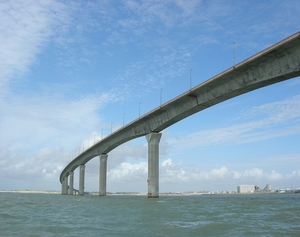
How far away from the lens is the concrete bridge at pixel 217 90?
3042cm

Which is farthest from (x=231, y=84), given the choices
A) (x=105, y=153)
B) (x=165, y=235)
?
(x=105, y=153)

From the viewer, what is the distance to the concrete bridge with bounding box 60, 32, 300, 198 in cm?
Result: 3042

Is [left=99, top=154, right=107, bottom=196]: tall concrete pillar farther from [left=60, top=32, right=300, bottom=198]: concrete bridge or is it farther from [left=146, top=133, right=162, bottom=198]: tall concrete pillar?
[left=146, top=133, right=162, bottom=198]: tall concrete pillar

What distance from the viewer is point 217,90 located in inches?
1575

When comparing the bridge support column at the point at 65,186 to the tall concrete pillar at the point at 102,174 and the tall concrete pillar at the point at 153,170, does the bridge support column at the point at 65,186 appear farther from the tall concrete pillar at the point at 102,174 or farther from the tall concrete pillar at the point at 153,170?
the tall concrete pillar at the point at 153,170

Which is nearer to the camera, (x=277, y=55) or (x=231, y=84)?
(x=277, y=55)

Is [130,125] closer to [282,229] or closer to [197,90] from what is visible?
[197,90]

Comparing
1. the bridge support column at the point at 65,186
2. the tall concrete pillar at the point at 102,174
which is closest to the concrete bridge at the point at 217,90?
the tall concrete pillar at the point at 102,174

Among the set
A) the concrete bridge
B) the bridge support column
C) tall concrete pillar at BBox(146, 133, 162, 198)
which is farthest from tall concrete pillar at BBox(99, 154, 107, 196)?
the bridge support column

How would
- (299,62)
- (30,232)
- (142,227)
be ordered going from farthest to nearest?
1. (299,62)
2. (142,227)
3. (30,232)

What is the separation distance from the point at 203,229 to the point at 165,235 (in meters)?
2.28

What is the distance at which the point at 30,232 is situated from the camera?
13.2 meters

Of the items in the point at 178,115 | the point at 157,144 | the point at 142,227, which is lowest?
the point at 142,227

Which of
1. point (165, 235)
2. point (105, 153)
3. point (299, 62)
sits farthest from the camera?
point (105, 153)
